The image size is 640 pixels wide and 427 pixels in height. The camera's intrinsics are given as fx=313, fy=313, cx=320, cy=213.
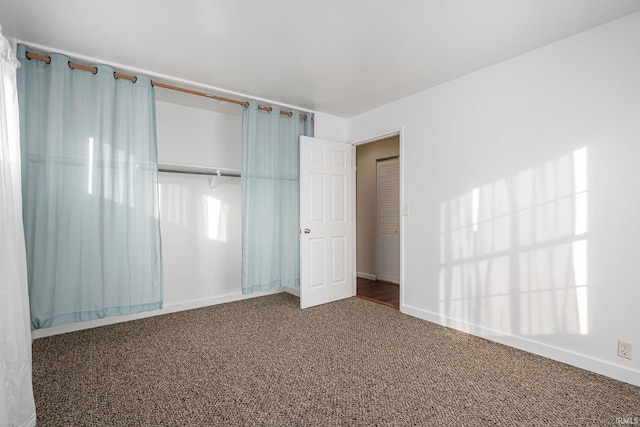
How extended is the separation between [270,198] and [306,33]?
1929 millimetres

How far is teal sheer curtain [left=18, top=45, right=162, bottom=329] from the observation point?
8.30ft

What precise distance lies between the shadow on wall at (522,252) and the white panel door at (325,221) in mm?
1333

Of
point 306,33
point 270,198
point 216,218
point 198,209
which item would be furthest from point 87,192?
point 306,33

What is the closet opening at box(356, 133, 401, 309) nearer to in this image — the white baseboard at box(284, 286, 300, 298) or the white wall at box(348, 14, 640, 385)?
the white baseboard at box(284, 286, 300, 298)

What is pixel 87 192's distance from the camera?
2.72 meters

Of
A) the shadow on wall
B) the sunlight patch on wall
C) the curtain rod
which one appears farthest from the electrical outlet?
the sunlight patch on wall

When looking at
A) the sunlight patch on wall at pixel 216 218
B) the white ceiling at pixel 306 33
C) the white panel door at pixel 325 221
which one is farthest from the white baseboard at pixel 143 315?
the white ceiling at pixel 306 33

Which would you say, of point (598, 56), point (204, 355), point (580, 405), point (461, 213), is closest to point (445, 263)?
point (461, 213)

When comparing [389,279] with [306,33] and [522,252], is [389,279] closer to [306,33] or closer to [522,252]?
[522,252]

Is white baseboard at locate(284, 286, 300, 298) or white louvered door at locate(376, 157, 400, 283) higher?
white louvered door at locate(376, 157, 400, 283)

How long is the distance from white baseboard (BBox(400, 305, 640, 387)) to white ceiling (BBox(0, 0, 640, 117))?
2.42m

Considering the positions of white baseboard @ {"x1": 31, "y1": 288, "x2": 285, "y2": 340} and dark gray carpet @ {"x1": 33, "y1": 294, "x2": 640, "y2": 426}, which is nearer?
dark gray carpet @ {"x1": 33, "y1": 294, "x2": 640, "y2": 426}

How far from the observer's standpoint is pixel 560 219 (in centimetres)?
244

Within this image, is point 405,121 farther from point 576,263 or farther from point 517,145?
point 576,263
